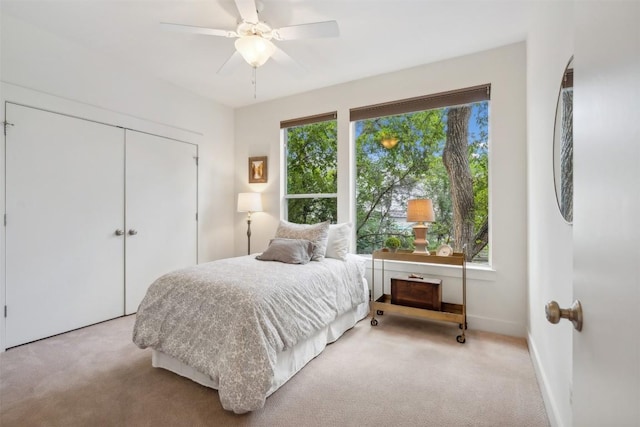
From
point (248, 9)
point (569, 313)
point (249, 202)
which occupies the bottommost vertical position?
point (569, 313)

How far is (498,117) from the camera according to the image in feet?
9.57

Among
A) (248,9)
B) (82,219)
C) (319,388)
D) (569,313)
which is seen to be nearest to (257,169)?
(82,219)

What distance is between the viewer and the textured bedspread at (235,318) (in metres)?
1.66

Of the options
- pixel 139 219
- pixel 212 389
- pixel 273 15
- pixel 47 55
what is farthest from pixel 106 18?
pixel 212 389

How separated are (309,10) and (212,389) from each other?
9.30 feet

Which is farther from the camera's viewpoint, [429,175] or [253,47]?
[429,175]

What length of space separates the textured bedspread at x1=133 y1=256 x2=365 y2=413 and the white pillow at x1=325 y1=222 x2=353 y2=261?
64 cm

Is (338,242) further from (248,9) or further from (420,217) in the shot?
(248,9)

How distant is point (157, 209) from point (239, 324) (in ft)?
8.26

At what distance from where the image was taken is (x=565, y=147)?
1354 mm

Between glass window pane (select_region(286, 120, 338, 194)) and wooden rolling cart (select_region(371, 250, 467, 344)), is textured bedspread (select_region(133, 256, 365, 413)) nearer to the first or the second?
wooden rolling cart (select_region(371, 250, 467, 344))

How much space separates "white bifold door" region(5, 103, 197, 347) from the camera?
258cm

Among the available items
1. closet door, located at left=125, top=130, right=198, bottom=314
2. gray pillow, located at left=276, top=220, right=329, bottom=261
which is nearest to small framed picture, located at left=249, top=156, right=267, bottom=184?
closet door, located at left=125, top=130, right=198, bottom=314

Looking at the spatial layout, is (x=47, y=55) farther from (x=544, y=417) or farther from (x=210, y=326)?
(x=544, y=417)
